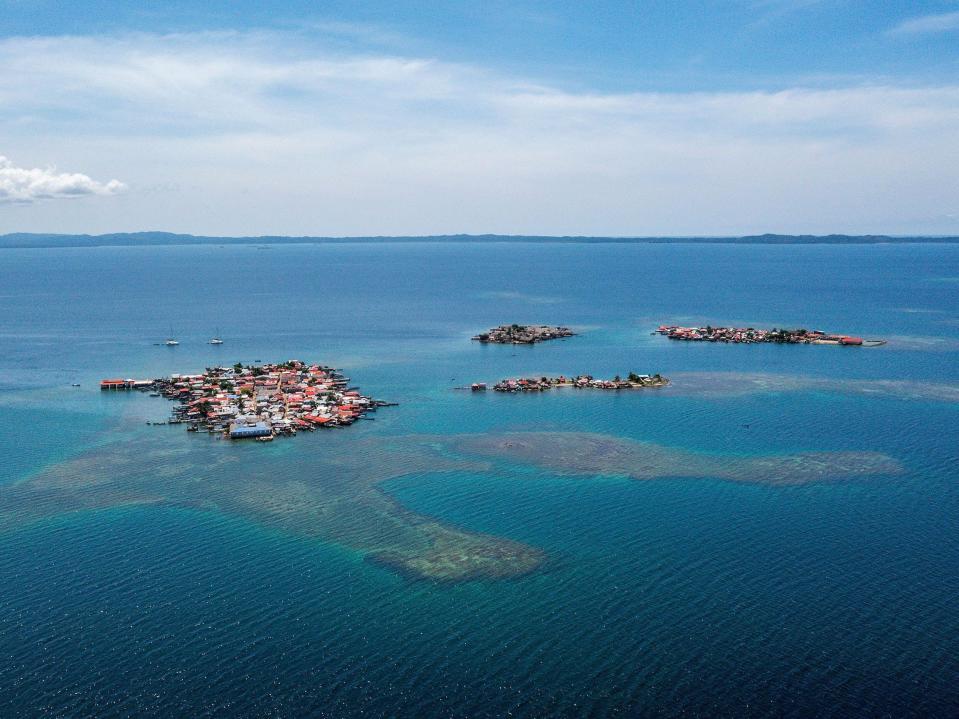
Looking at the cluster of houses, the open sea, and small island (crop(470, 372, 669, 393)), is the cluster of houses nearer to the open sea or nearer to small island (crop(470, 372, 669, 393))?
the open sea

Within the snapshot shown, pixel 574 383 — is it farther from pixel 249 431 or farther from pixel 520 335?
pixel 249 431

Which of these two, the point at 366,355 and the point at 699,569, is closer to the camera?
the point at 699,569

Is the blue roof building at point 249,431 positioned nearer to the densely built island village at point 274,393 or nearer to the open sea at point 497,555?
the densely built island village at point 274,393

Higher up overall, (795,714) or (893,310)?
(893,310)

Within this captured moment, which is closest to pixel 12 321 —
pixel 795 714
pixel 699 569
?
pixel 699 569

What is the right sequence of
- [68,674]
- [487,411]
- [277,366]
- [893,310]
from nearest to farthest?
[68,674], [487,411], [277,366], [893,310]

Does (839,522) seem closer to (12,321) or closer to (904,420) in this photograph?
(904,420)

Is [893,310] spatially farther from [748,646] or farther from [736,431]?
[748,646]

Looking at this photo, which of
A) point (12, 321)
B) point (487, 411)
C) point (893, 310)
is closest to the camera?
point (487, 411)
